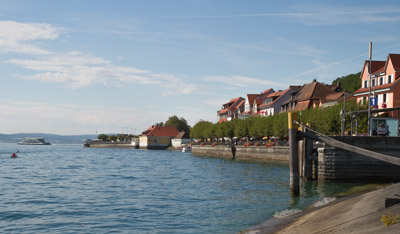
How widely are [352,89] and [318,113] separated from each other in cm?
6375

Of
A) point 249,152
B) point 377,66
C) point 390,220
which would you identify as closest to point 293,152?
point 390,220

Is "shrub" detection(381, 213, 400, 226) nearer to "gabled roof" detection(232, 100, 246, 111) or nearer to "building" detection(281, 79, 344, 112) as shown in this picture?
"building" detection(281, 79, 344, 112)

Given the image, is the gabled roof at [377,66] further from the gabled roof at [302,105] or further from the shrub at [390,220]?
the shrub at [390,220]

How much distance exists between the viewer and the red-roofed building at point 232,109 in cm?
14627

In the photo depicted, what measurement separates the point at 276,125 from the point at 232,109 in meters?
77.7

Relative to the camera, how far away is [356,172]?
98.9ft

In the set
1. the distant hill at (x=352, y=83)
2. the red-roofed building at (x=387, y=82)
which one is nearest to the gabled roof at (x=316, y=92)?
the red-roofed building at (x=387, y=82)

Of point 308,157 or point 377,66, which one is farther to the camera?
point 377,66

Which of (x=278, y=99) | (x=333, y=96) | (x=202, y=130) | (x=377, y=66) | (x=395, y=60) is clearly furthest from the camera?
(x=202, y=130)

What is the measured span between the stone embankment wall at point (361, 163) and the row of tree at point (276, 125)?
6.90 m

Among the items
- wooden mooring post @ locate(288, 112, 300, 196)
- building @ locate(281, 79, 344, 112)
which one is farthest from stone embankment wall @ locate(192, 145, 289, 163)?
wooden mooring post @ locate(288, 112, 300, 196)

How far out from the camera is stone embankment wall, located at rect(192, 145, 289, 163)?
64.1 m

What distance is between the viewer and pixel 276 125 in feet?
261

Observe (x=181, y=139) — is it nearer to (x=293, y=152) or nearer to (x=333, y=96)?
(x=333, y=96)
